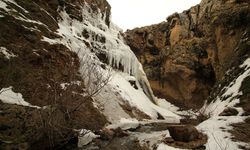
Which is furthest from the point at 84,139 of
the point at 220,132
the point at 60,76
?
the point at 60,76

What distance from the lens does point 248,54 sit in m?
24.5

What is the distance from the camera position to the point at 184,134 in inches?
436

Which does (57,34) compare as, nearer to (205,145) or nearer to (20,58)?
(20,58)

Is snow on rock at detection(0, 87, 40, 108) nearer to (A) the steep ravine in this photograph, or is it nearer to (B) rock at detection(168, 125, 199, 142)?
(A) the steep ravine

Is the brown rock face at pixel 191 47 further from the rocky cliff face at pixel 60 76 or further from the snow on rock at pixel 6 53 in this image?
the snow on rock at pixel 6 53

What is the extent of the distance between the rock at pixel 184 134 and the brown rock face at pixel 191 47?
80.9 feet

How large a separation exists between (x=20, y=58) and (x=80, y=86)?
15.3ft

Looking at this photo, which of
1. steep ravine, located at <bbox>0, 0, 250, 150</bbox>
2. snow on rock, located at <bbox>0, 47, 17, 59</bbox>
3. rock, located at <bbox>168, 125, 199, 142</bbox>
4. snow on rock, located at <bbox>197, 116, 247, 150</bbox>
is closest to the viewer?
snow on rock, located at <bbox>197, 116, 247, 150</bbox>

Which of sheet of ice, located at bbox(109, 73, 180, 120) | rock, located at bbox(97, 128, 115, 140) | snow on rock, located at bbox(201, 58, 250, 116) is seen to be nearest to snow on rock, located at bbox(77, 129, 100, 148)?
rock, located at bbox(97, 128, 115, 140)

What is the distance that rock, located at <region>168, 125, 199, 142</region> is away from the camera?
11039mm

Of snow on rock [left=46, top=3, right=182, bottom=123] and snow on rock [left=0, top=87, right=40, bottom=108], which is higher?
snow on rock [left=46, top=3, right=182, bottom=123]

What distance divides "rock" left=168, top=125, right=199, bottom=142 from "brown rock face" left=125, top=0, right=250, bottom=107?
24.7m

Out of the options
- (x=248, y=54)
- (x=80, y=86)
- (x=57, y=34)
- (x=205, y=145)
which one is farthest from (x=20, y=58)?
(x=248, y=54)

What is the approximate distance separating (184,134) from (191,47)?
118 ft
